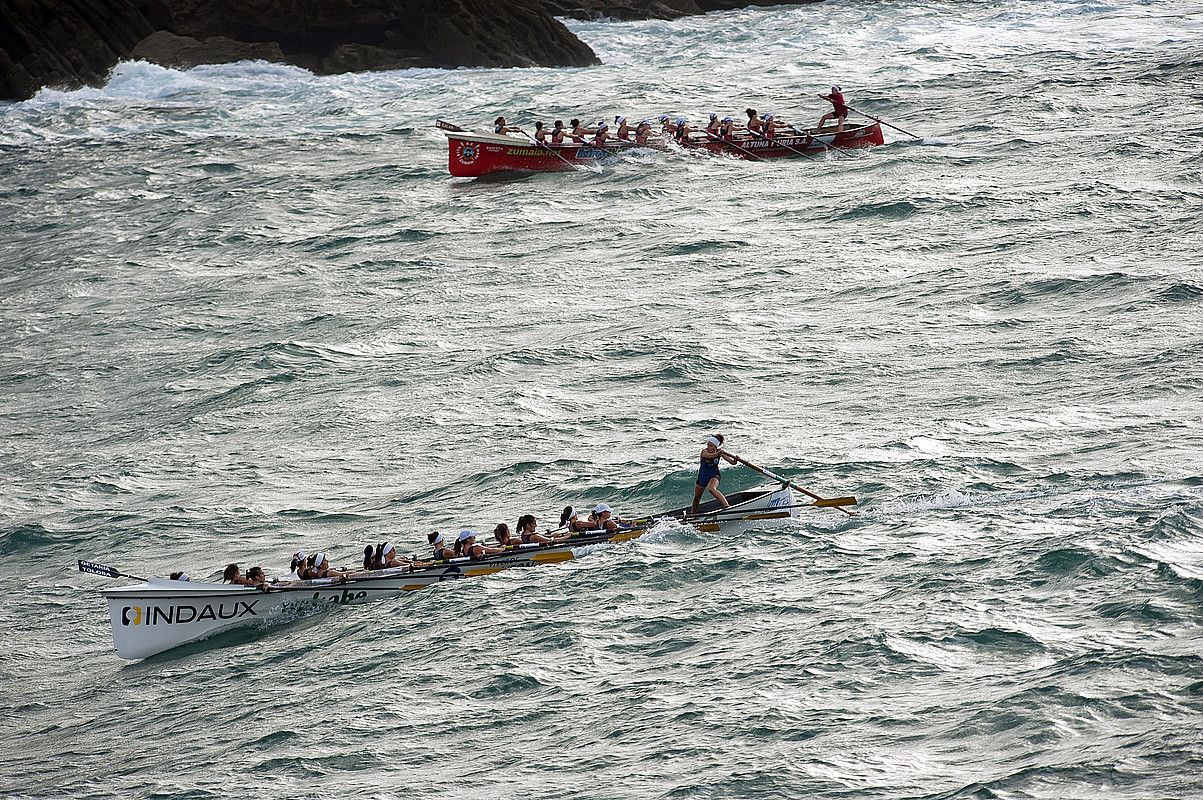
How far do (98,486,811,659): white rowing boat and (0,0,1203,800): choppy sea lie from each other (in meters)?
0.29

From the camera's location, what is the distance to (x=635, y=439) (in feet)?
90.0

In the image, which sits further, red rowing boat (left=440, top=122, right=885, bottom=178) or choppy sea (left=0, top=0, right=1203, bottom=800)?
red rowing boat (left=440, top=122, right=885, bottom=178)

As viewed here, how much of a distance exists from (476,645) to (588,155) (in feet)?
92.4

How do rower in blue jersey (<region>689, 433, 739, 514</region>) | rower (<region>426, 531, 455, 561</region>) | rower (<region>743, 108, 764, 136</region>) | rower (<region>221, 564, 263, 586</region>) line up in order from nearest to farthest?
rower (<region>221, 564, 263, 586</region>) → rower (<region>426, 531, 455, 561</region>) → rower in blue jersey (<region>689, 433, 739, 514</region>) → rower (<region>743, 108, 764, 136</region>)

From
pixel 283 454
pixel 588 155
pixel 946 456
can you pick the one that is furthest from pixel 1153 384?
pixel 588 155

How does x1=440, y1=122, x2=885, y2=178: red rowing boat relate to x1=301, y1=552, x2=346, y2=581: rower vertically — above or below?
above

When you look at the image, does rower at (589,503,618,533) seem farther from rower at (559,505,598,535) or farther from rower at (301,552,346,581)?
rower at (301,552,346,581)

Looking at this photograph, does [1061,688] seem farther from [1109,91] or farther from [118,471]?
[1109,91]

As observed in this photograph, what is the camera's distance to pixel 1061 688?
57.7 feet

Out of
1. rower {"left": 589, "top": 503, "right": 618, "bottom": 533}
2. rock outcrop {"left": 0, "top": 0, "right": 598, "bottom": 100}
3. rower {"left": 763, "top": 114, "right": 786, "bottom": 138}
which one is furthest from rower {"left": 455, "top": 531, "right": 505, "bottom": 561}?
rock outcrop {"left": 0, "top": 0, "right": 598, "bottom": 100}

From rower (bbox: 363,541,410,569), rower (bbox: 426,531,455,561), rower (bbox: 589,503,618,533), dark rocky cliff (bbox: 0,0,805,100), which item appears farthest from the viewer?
dark rocky cliff (bbox: 0,0,805,100)

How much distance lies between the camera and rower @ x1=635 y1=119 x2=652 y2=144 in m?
46.4

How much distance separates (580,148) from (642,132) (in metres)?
2.21

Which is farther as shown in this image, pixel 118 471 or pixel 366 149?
pixel 366 149
